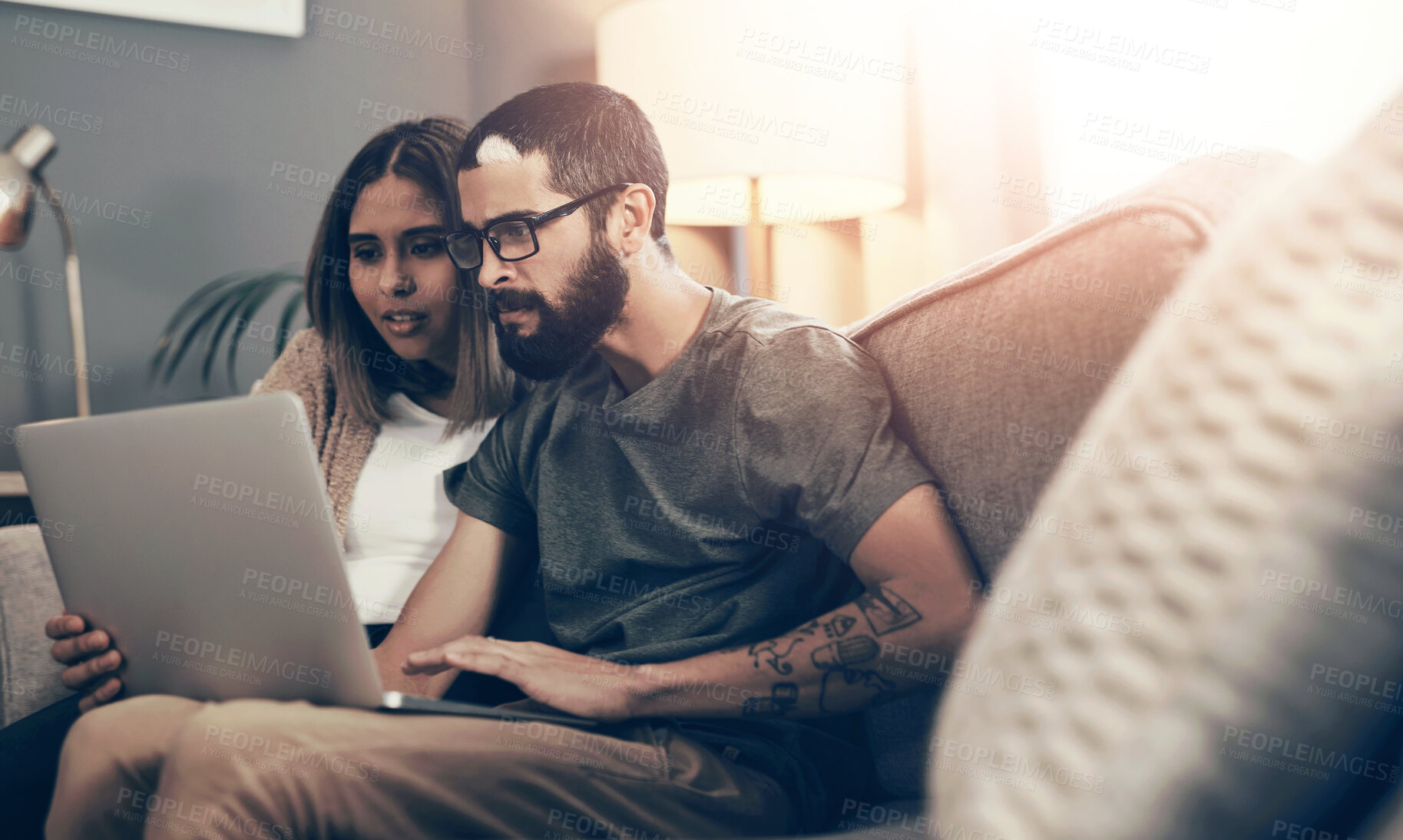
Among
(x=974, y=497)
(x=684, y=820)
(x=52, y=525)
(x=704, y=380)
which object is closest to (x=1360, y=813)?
(x=974, y=497)

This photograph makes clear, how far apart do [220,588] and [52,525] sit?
24 centimetres

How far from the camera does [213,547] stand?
0.71 meters

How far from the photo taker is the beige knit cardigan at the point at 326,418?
1.20 metres

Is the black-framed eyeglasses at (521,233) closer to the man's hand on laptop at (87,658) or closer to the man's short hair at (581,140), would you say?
the man's short hair at (581,140)

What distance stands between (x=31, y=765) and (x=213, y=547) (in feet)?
1.06

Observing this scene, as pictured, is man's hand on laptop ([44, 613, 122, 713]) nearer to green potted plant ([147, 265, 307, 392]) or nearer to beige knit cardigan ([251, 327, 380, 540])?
beige knit cardigan ([251, 327, 380, 540])

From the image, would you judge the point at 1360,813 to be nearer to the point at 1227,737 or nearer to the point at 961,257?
the point at 1227,737

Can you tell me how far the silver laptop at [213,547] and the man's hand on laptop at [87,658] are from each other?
3cm

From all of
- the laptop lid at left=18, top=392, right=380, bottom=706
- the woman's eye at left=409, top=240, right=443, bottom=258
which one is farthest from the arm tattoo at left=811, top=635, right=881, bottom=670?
the woman's eye at left=409, top=240, right=443, bottom=258

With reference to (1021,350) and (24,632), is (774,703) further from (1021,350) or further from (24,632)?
(24,632)

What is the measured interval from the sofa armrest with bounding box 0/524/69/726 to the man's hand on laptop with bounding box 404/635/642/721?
53 cm

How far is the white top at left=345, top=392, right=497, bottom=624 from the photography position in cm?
113

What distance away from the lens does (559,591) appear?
967 millimetres

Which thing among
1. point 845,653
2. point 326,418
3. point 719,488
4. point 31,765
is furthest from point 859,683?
point 326,418
